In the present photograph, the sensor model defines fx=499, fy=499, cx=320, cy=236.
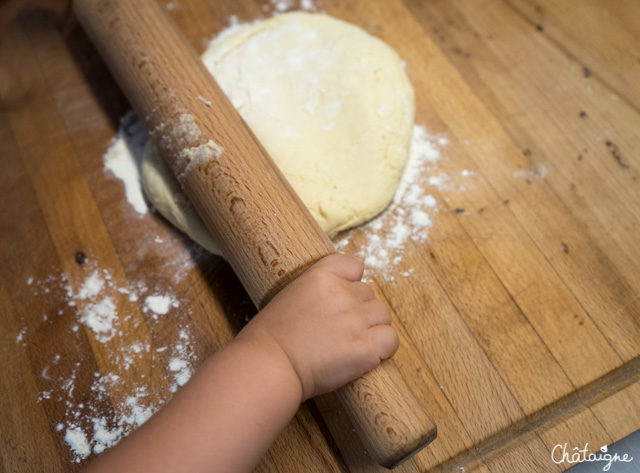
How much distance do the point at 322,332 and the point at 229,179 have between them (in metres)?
0.35

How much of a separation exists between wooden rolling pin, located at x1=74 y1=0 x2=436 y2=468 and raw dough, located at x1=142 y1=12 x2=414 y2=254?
0.38 feet

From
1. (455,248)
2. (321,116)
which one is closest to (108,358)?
(321,116)

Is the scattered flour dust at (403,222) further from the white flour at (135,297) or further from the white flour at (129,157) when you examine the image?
the white flour at (129,157)

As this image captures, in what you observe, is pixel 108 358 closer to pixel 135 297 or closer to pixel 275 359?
pixel 135 297

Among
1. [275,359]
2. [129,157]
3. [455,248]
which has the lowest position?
[455,248]

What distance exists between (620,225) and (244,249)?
3.02ft

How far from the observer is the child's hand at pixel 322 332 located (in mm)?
833

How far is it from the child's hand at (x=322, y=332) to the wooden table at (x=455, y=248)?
241 millimetres

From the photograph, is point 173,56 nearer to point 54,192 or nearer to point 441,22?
point 54,192

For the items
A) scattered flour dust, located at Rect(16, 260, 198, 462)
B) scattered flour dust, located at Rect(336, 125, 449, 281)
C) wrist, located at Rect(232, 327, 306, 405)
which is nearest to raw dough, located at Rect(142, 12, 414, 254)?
scattered flour dust, located at Rect(336, 125, 449, 281)

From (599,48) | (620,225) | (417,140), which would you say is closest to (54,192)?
(417,140)

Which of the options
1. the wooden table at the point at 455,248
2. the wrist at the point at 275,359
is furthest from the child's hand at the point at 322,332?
the wooden table at the point at 455,248

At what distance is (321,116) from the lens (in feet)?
3.88

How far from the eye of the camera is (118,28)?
1.13 meters
